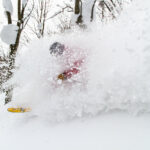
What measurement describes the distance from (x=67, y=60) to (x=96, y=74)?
373 mm

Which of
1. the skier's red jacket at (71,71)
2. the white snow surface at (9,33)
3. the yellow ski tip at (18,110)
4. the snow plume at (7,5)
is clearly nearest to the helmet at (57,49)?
the skier's red jacket at (71,71)

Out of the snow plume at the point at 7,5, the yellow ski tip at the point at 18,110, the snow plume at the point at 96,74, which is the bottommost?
the yellow ski tip at the point at 18,110

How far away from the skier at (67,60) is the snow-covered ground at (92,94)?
7 cm

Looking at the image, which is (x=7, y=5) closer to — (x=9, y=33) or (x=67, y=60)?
(x=9, y=33)

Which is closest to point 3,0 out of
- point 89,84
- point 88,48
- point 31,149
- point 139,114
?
point 88,48

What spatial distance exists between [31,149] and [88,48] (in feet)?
3.66

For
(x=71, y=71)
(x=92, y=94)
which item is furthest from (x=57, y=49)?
(x=92, y=94)

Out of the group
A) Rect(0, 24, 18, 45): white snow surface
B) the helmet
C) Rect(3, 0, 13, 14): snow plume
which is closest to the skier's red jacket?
the helmet

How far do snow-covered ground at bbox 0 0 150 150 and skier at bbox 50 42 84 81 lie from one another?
7 cm

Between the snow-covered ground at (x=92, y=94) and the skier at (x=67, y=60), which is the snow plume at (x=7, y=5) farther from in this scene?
the skier at (x=67, y=60)

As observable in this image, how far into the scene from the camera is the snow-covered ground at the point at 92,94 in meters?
1.14

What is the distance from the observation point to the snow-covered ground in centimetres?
114

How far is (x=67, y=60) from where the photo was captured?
Answer: 1.63 m

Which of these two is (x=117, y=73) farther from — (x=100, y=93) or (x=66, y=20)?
(x=66, y=20)
